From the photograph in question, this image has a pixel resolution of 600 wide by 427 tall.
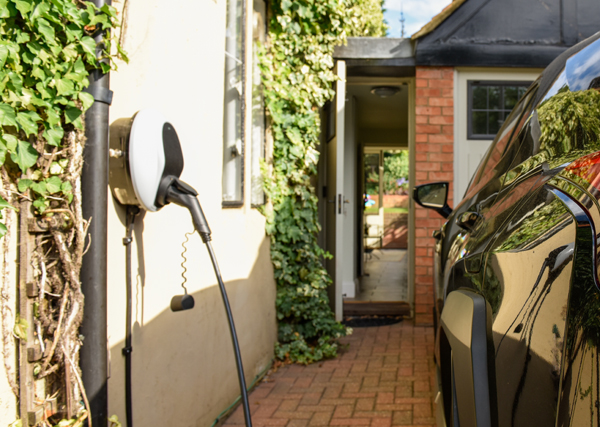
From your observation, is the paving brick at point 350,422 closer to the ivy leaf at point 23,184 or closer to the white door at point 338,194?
the white door at point 338,194

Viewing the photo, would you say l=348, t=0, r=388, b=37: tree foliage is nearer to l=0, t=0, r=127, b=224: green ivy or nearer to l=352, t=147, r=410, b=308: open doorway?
l=352, t=147, r=410, b=308: open doorway

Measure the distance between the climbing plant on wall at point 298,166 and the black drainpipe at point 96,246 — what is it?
263 centimetres

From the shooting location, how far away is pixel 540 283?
971 millimetres

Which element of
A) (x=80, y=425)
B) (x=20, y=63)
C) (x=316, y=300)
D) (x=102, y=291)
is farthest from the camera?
(x=316, y=300)

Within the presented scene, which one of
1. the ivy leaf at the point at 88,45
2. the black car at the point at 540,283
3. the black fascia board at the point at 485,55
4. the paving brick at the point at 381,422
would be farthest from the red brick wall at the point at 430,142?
the ivy leaf at the point at 88,45

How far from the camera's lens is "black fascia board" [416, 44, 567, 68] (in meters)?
5.71

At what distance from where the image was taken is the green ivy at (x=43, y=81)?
59.3 inches

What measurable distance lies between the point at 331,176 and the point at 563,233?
494cm

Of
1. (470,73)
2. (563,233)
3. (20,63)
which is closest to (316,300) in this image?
(470,73)

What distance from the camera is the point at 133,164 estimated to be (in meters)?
2.10

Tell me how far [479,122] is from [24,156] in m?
5.21

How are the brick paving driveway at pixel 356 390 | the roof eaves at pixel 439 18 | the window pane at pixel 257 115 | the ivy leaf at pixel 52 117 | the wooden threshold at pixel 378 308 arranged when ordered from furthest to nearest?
the wooden threshold at pixel 378 308
the roof eaves at pixel 439 18
the window pane at pixel 257 115
the brick paving driveway at pixel 356 390
the ivy leaf at pixel 52 117

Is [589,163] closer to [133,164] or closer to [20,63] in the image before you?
[20,63]

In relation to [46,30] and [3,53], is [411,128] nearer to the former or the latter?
[46,30]
